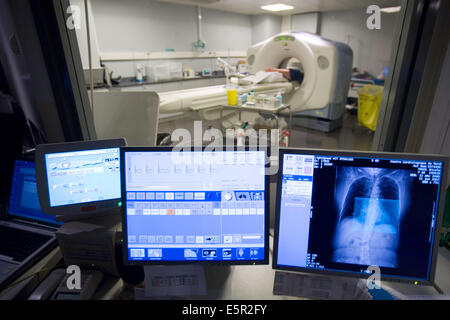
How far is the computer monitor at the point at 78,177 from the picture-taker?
779 millimetres

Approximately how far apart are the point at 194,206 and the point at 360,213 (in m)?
0.44

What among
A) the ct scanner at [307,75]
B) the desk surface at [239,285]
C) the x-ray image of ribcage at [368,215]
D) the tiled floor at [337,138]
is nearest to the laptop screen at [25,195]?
the desk surface at [239,285]

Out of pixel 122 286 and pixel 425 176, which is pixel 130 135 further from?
pixel 425 176

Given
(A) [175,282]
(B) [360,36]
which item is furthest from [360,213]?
(B) [360,36]

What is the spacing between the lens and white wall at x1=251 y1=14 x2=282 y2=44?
632cm

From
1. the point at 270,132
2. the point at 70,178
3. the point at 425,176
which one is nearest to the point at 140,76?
the point at 270,132

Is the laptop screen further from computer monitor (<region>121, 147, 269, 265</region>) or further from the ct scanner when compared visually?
the ct scanner

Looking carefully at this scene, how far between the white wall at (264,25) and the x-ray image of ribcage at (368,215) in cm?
660

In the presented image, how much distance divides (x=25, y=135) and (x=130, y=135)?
0.50 meters

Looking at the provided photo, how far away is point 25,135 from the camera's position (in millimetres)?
1209

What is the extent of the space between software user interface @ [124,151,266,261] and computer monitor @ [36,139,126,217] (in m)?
0.16

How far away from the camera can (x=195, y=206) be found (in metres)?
0.72

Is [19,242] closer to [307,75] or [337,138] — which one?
[307,75]

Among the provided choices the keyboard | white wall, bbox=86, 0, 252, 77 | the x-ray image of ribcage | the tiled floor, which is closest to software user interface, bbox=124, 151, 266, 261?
the x-ray image of ribcage
